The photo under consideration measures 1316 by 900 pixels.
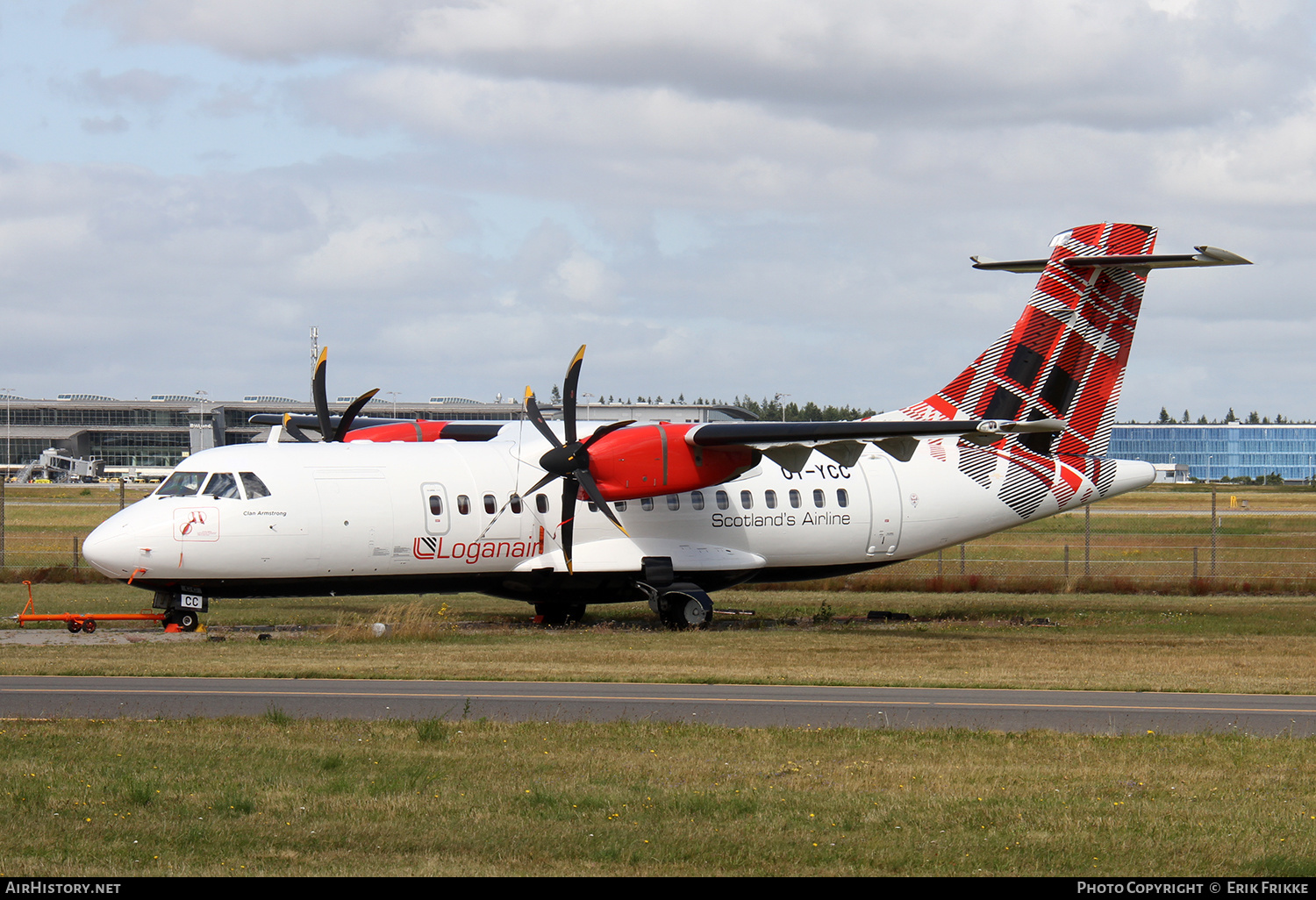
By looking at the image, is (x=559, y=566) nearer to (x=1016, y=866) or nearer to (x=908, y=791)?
(x=908, y=791)

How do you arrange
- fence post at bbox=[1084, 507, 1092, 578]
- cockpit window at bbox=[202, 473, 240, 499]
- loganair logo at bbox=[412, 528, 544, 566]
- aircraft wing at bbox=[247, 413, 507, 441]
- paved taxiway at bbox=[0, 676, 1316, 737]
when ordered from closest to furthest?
paved taxiway at bbox=[0, 676, 1316, 737]
cockpit window at bbox=[202, 473, 240, 499]
loganair logo at bbox=[412, 528, 544, 566]
aircraft wing at bbox=[247, 413, 507, 441]
fence post at bbox=[1084, 507, 1092, 578]

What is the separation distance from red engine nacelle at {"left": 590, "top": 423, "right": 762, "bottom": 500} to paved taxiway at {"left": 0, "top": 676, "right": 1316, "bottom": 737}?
7.73m

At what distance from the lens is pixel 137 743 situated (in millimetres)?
12680

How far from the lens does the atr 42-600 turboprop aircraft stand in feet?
78.1

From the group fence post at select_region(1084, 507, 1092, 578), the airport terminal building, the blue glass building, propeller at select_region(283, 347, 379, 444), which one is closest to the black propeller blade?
propeller at select_region(283, 347, 379, 444)

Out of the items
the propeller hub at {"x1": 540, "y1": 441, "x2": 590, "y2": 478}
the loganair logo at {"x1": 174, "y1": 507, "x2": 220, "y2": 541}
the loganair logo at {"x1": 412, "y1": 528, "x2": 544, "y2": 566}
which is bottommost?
the loganair logo at {"x1": 412, "y1": 528, "x2": 544, "y2": 566}

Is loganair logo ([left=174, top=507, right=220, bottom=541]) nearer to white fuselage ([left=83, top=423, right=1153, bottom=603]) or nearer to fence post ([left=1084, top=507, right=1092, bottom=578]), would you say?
white fuselage ([left=83, top=423, right=1153, bottom=603])

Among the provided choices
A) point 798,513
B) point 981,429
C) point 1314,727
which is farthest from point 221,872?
point 798,513

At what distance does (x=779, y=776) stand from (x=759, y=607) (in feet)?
68.5

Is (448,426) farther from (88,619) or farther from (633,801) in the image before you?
(633,801)

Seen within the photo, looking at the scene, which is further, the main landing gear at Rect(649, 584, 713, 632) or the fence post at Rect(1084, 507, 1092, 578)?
the fence post at Rect(1084, 507, 1092, 578)

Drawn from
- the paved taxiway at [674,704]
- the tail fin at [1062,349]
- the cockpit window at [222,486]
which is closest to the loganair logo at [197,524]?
the cockpit window at [222,486]

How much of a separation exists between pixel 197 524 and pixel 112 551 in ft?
4.74

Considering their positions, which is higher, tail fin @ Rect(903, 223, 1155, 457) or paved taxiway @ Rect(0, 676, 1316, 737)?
tail fin @ Rect(903, 223, 1155, 457)
